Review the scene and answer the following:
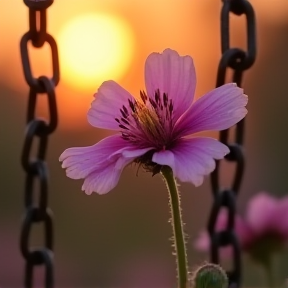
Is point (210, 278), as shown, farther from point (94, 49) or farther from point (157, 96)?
point (94, 49)

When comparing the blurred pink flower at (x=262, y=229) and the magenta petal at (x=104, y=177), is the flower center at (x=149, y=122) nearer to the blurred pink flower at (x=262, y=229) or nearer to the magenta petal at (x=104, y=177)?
the magenta petal at (x=104, y=177)

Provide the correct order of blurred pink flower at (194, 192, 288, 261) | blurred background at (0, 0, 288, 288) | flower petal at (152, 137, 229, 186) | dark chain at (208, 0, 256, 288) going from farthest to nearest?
blurred background at (0, 0, 288, 288) → blurred pink flower at (194, 192, 288, 261) → dark chain at (208, 0, 256, 288) → flower petal at (152, 137, 229, 186)

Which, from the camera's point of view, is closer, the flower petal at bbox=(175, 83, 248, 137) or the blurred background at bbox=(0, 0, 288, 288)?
the flower petal at bbox=(175, 83, 248, 137)

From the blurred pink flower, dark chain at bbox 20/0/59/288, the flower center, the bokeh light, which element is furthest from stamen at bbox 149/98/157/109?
the bokeh light

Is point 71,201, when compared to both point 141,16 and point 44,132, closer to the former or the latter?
point 141,16

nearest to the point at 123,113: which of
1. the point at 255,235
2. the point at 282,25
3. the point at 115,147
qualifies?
the point at 115,147

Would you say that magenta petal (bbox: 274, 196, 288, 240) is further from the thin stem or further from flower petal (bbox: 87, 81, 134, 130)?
flower petal (bbox: 87, 81, 134, 130)
